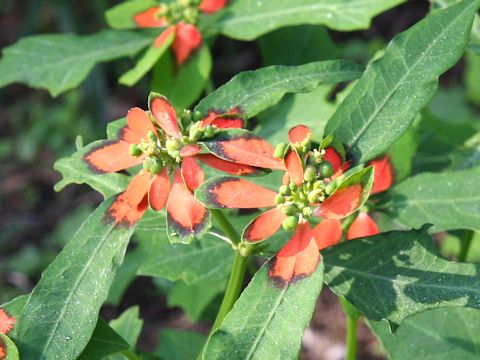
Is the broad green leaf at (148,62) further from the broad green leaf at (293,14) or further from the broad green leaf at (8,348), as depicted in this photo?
the broad green leaf at (8,348)

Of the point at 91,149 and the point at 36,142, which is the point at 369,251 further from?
the point at 36,142

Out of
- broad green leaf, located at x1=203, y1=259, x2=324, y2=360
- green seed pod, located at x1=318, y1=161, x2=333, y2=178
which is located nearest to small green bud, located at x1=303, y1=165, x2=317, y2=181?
green seed pod, located at x1=318, y1=161, x2=333, y2=178

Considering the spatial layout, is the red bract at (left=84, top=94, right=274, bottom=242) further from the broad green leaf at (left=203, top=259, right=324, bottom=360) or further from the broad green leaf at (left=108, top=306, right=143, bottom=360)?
the broad green leaf at (left=108, top=306, right=143, bottom=360)

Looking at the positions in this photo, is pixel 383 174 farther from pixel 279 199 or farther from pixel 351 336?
pixel 279 199

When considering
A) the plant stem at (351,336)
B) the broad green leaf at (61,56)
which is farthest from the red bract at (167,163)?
the broad green leaf at (61,56)

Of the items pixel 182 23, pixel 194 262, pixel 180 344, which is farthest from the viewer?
pixel 180 344

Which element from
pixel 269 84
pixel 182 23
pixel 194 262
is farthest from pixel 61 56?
pixel 269 84
